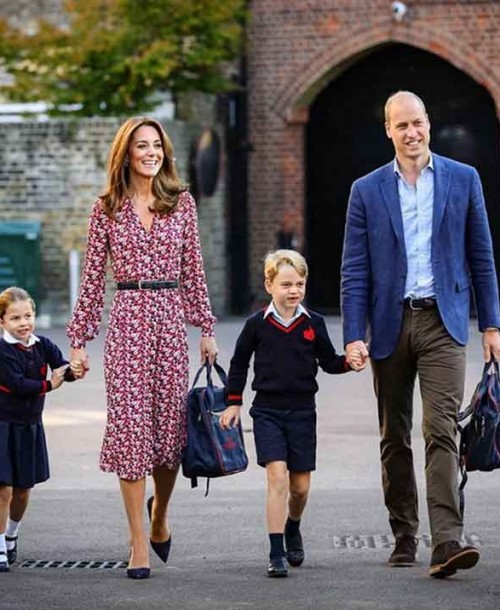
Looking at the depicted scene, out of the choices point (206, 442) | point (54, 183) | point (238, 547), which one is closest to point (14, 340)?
point (206, 442)

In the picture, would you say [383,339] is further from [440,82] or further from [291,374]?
[440,82]

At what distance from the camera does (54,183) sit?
25.6 m

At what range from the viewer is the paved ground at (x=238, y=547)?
23.6 feet

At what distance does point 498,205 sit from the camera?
27266mm

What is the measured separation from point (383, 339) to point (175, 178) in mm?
1068

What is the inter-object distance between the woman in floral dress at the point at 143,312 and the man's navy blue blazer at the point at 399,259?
0.62 metres

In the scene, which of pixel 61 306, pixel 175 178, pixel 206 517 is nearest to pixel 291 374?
pixel 175 178

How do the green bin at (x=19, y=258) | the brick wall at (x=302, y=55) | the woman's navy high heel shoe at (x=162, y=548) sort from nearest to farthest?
the woman's navy high heel shoe at (x=162, y=548), the green bin at (x=19, y=258), the brick wall at (x=302, y=55)

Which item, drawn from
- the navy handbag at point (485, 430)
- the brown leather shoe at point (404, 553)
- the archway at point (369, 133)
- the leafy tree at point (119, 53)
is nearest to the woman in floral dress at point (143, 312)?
the brown leather shoe at point (404, 553)

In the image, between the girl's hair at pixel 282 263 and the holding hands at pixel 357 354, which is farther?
the girl's hair at pixel 282 263

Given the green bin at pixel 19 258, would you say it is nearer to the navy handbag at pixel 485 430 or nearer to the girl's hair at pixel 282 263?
the girl's hair at pixel 282 263

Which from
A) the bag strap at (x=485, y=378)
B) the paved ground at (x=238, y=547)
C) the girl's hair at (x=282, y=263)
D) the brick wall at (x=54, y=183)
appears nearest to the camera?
the paved ground at (x=238, y=547)

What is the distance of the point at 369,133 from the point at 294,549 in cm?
1964

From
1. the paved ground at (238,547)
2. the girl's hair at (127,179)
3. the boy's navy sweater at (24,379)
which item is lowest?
the paved ground at (238,547)
